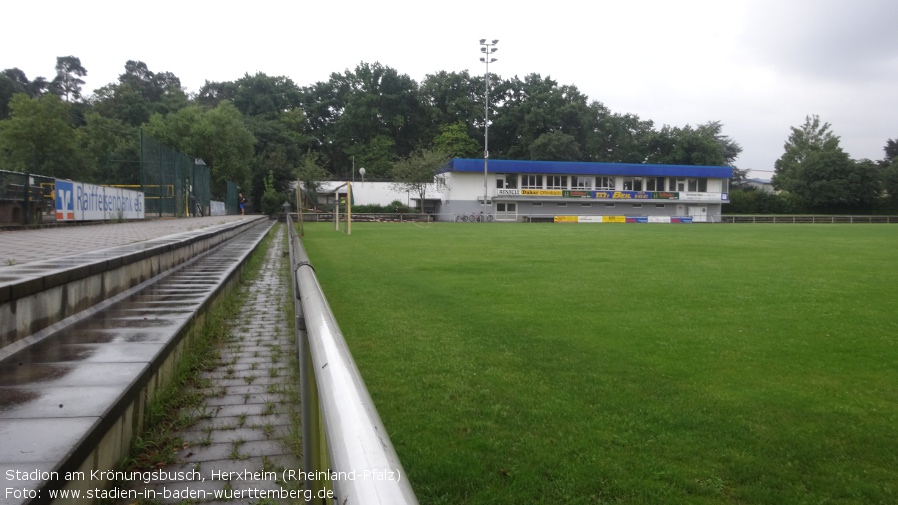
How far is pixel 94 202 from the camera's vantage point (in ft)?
59.8

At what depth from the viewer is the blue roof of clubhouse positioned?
6238cm

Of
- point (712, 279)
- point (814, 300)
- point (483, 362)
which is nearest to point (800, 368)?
point (483, 362)

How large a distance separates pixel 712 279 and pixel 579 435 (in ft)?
29.5

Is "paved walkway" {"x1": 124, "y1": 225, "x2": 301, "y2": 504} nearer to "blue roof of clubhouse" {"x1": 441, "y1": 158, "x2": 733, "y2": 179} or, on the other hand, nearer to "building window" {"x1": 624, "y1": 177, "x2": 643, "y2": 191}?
"blue roof of clubhouse" {"x1": 441, "y1": 158, "x2": 733, "y2": 179}

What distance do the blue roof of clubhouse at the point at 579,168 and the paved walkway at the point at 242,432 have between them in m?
56.8

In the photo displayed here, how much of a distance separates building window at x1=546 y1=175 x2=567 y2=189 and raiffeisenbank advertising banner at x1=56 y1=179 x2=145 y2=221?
157 feet

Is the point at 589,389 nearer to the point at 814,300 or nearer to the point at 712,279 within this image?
the point at 814,300

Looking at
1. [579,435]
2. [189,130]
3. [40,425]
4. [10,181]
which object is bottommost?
[579,435]

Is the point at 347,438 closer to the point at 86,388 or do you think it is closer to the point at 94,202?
the point at 86,388

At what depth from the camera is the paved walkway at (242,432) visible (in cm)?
288

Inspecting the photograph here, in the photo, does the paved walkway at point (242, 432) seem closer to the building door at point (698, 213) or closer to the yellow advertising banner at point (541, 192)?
the yellow advertising banner at point (541, 192)

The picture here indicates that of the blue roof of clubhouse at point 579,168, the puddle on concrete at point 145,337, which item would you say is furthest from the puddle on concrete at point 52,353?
the blue roof of clubhouse at point 579,168

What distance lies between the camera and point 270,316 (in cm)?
763

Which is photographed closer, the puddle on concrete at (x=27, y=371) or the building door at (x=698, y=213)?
the puddle on concrete at (x=27, y=371)
